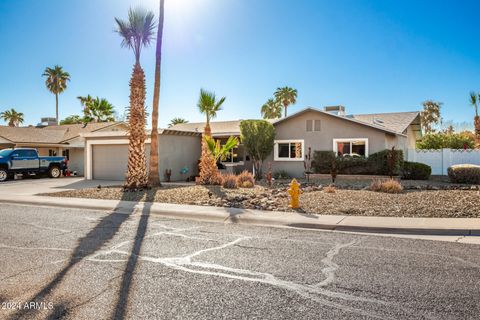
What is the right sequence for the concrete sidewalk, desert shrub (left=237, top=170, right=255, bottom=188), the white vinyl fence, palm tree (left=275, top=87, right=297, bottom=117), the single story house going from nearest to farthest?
the concrete sidewalk
desert shrub (left=237, top=170, right=255, bottom=188)
the single story house
the white vinyl fence
palm tree (left=275, top=87, right=297, bottom=117)

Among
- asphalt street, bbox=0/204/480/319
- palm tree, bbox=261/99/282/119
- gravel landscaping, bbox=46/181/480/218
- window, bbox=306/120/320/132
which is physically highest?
palm tree, bbox=261/99/282/119

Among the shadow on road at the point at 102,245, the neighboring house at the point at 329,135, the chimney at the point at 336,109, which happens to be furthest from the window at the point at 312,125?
the shadow on road at the point at 102,245

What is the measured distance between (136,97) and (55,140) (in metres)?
19.1

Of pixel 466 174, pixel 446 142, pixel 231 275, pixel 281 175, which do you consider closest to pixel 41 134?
pixel 281 175

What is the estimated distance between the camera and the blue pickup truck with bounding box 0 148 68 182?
23928 mm

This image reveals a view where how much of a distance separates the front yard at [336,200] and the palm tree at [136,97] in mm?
1100

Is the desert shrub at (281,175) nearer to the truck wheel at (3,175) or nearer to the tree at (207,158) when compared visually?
the tree at (207,158)

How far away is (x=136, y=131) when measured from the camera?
1659cm

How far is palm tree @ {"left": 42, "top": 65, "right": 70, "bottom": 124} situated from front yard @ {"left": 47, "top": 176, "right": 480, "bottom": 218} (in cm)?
4524

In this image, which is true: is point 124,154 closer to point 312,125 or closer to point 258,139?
point 258,139

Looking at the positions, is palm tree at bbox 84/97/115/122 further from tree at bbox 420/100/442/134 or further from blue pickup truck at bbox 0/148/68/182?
tree at bbox 420/100/442/134

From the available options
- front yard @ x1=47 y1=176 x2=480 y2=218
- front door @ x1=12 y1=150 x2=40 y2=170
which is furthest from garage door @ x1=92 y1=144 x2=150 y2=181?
front yard @ x1=47 y1=176 x2=480 y2=218

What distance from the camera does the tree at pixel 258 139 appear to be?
879 inches

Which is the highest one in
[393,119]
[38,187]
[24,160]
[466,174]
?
[393,119]
